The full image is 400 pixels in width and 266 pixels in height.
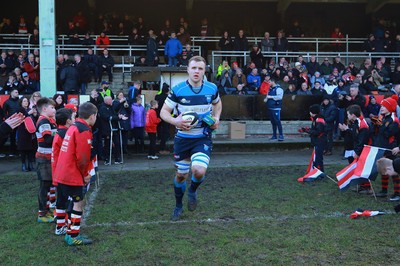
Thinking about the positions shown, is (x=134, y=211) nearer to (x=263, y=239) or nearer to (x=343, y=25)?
(x=263, y=239)

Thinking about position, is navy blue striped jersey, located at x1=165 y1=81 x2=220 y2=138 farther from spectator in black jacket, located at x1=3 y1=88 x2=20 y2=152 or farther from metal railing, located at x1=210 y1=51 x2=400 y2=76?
metal railing, located at x1=210 y1=51 x2=400 y2=76

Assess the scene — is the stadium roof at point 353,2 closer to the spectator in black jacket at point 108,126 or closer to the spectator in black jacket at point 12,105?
the spectator in black jacket at point 12,105

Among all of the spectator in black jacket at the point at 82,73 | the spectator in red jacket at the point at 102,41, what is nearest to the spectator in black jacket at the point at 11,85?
the spectator in black jacket at the point at 82,73

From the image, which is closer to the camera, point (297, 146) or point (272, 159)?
point (272, 159)

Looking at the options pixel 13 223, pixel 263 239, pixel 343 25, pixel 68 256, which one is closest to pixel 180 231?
pixel 263 239

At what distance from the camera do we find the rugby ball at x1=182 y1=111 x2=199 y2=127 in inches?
255

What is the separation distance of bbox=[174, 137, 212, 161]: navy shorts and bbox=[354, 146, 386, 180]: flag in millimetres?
3072

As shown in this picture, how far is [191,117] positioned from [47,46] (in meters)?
11.3

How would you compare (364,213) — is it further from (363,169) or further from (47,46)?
(47,46)

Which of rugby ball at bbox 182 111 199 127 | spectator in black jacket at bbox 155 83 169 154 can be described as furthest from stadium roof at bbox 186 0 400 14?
rugby ball at bbox 182 111 199 127

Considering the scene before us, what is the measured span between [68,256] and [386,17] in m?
28.1

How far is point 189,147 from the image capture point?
6.80m

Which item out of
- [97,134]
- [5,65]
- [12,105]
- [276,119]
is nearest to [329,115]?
[276,119]

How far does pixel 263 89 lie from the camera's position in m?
17.9
